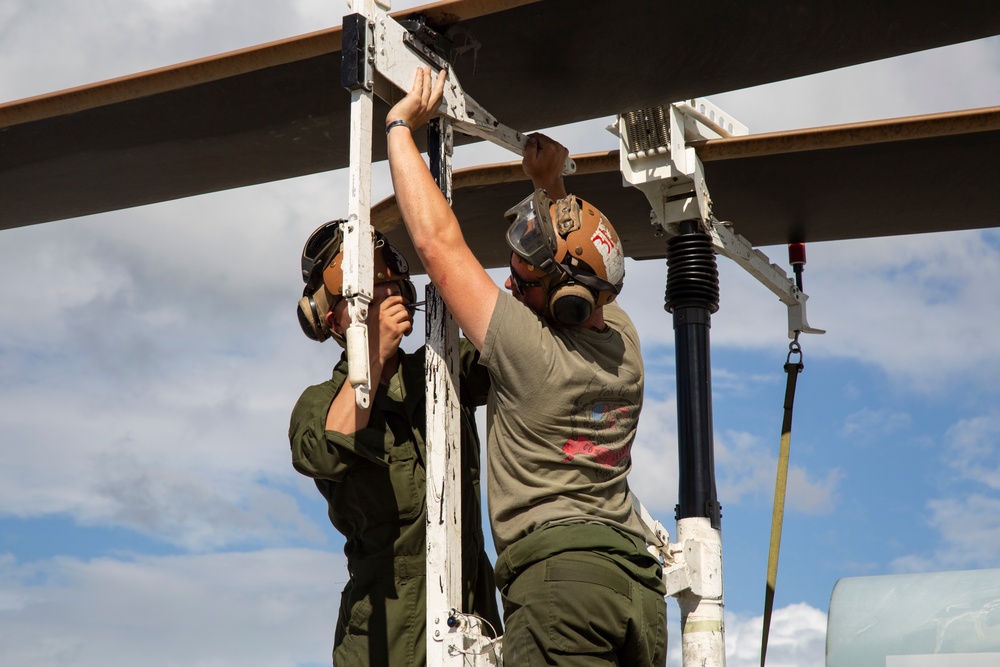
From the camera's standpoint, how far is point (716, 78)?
4.06 meters

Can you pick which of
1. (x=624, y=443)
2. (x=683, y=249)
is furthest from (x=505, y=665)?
(x=683, y=249)

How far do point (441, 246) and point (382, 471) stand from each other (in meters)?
0.90

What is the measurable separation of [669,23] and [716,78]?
46cm

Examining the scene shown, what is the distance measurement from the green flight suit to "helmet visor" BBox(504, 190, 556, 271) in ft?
2.15

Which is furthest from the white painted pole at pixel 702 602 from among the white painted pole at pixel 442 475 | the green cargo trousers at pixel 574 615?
the white painted pole at pixel 442 475

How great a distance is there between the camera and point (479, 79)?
3.92 meters

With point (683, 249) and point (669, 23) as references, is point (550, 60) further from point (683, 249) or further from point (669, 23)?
point (683, 249)

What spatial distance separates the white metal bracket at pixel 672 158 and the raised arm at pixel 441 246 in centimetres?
213

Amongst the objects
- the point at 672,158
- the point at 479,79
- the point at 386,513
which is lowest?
the point at 386,513

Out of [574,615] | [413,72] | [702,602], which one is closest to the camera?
[574,615]

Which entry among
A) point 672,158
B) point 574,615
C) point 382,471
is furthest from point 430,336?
point 672,158

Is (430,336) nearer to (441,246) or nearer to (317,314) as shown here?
(441,246)

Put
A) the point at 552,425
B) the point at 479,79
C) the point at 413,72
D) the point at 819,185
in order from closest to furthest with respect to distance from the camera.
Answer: the point at 552,425
the point at 413,72
the point at 479,79
the point at 819,185

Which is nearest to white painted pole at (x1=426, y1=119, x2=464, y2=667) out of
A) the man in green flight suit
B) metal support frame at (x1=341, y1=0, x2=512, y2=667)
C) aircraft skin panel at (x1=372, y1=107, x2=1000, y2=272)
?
metal support frame at (x1=341, y1=0, x2=512, y2=667)
